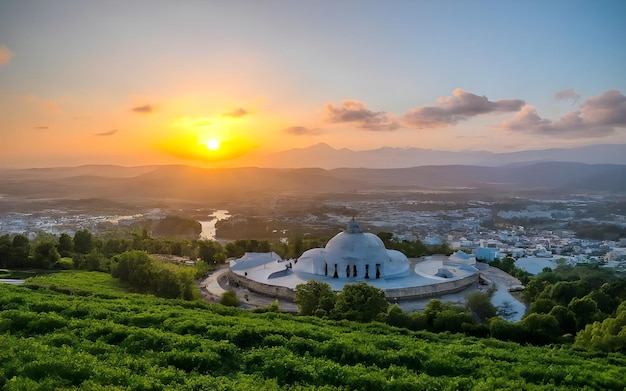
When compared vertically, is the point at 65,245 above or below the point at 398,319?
above

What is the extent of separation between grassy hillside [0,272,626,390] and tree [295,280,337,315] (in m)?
7.53

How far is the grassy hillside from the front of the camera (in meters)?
8.25

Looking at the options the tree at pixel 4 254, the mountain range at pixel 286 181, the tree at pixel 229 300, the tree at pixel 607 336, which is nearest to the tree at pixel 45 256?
the tree at pixel 4 254

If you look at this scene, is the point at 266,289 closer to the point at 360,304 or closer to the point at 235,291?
the point at 235,291

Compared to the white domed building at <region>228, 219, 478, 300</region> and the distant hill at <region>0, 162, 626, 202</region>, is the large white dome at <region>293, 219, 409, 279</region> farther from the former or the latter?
the distant hill at <region>0, 162, 626, 202</region>

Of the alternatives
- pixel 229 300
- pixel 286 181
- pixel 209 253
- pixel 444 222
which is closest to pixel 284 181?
pixel 286 181

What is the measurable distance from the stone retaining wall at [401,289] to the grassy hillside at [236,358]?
15.3m

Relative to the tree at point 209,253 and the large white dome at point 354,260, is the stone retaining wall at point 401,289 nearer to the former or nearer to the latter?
the large white dome at point 354,260

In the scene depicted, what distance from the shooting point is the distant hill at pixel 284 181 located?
3570 inches

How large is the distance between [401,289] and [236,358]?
20.8 meters

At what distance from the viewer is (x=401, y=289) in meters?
29.4

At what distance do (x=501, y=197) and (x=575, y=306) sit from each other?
86.0 metres

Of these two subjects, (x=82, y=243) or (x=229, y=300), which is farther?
(x=82, y=243)

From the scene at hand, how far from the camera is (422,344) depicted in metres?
12.4
